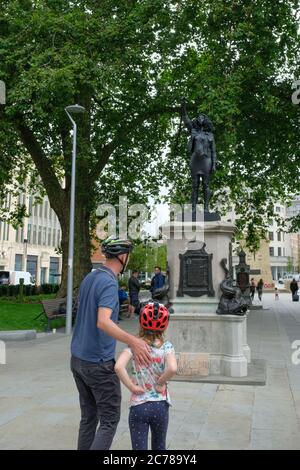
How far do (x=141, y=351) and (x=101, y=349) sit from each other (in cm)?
44

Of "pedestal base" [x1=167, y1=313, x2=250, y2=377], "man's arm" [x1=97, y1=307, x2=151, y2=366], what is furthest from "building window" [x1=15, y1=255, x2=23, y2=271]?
"man's arm" [x1=97, y1=307, x2=151, y2=366]

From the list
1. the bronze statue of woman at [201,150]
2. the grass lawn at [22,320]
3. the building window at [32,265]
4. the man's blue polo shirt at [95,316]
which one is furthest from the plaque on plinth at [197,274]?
the building window at [32,265]

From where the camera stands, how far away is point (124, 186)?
25.9m

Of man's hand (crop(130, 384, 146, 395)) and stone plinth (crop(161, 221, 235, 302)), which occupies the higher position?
stone plinth (crop(161, 221, 235, 302))

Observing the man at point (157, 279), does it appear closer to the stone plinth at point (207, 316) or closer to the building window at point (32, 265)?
the stone plinth at point (207, 316)

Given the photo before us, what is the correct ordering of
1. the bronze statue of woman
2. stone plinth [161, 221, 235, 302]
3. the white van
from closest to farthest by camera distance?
stone plinth [161, 221, 235, 302] → the bronze statue of woman → the white van

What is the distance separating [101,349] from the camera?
3.66 m

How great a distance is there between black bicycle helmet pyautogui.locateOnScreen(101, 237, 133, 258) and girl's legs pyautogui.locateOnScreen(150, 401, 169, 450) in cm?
116

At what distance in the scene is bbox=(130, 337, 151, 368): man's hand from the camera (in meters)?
3.36

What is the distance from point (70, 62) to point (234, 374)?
13190 millimetres

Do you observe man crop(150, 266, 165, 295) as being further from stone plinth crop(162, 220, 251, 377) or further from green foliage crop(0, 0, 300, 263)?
stone plinth crop(162, 220, 251, 377)

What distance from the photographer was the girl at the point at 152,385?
3361 mm

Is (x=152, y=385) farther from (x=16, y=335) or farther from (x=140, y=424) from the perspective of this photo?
(x=16, y=335)

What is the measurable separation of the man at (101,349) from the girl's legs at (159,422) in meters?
0.30
